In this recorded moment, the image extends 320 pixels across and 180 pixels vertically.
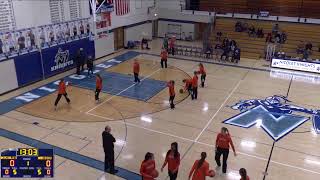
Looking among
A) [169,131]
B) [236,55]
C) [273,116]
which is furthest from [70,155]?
[236,55]

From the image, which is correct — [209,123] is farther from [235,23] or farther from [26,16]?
[235,23]

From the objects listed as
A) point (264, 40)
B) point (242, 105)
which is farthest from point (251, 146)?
point (264, 40)

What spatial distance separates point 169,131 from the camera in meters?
12.7

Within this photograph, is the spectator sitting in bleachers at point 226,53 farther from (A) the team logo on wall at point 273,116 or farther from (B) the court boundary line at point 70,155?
(B) the court boundary line at point 70,155

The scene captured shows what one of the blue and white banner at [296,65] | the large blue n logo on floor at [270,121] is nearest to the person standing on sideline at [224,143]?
the large blue n logo on floor at [270,121]

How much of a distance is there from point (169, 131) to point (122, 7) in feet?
50.9

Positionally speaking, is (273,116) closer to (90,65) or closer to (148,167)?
(148,167)

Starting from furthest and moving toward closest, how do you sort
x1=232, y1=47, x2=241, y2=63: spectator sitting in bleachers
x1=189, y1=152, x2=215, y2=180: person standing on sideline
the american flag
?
the american flag, x1=232, y1=47, x2=241, y2=63: spectator sitting in bleachers, x1=189, y1=152, x2=215, y2=180: person standing on sideline

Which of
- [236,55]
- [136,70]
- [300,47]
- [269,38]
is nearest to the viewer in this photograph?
[136,70]

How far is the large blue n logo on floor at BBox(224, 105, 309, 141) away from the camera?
12945 mm

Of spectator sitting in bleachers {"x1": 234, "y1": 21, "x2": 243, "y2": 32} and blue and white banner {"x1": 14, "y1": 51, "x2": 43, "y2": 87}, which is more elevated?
spectator sitting in bleachers {"x1": 234, "y1": 21, "x2": 243, "y2": 32}

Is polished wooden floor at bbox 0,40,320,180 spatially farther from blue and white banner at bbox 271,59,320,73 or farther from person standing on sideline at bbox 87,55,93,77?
blue and white banner at bbox 271,59,320,73

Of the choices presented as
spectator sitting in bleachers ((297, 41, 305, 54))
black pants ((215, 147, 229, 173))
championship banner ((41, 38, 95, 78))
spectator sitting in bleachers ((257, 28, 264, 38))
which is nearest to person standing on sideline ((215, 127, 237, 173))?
black pants ((215, 147, 229, 173))

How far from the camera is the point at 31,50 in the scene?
17828mm
